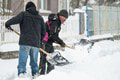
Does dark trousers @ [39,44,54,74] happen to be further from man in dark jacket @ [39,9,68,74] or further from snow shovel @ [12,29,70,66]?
snow shovel @ [12,29,70,66]

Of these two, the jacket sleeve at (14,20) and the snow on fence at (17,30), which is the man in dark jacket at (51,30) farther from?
the snow on fence at (17,30)

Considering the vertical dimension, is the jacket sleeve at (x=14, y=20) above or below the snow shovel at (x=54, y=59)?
above

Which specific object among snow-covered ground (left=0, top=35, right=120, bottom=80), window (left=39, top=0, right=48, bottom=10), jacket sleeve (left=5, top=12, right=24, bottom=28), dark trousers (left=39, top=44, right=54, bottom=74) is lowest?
snow-covered ground (left=0, top=35, right=120, bottom=80)

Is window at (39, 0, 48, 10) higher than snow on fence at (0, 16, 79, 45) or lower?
higher

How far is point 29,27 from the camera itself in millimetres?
7086

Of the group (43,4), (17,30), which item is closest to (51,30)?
(17,30)

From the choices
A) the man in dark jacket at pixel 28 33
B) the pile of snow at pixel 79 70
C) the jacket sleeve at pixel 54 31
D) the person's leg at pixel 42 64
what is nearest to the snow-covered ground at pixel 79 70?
the pile of snow at pixel 79 70

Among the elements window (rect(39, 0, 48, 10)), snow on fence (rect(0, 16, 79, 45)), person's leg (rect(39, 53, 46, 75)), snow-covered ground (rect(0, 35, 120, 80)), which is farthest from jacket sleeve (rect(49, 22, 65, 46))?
window (rect(39, 0, 48, 10))

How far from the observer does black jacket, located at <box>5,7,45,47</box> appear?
7.02m

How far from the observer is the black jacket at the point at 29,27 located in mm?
7023

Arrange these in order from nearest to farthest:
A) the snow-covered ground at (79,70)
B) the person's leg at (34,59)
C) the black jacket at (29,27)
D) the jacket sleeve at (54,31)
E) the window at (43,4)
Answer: the snow-covered ground at (79,70) < the black jacket at (29,27) < the person's leg at (34,59) < the jacket sleeve at (54,31) < the window at (43,4)

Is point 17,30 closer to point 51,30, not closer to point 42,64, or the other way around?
point 42,64

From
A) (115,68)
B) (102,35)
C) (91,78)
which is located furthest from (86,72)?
(102,35)

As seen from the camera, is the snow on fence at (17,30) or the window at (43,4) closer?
the snow on fence at (17,30)
